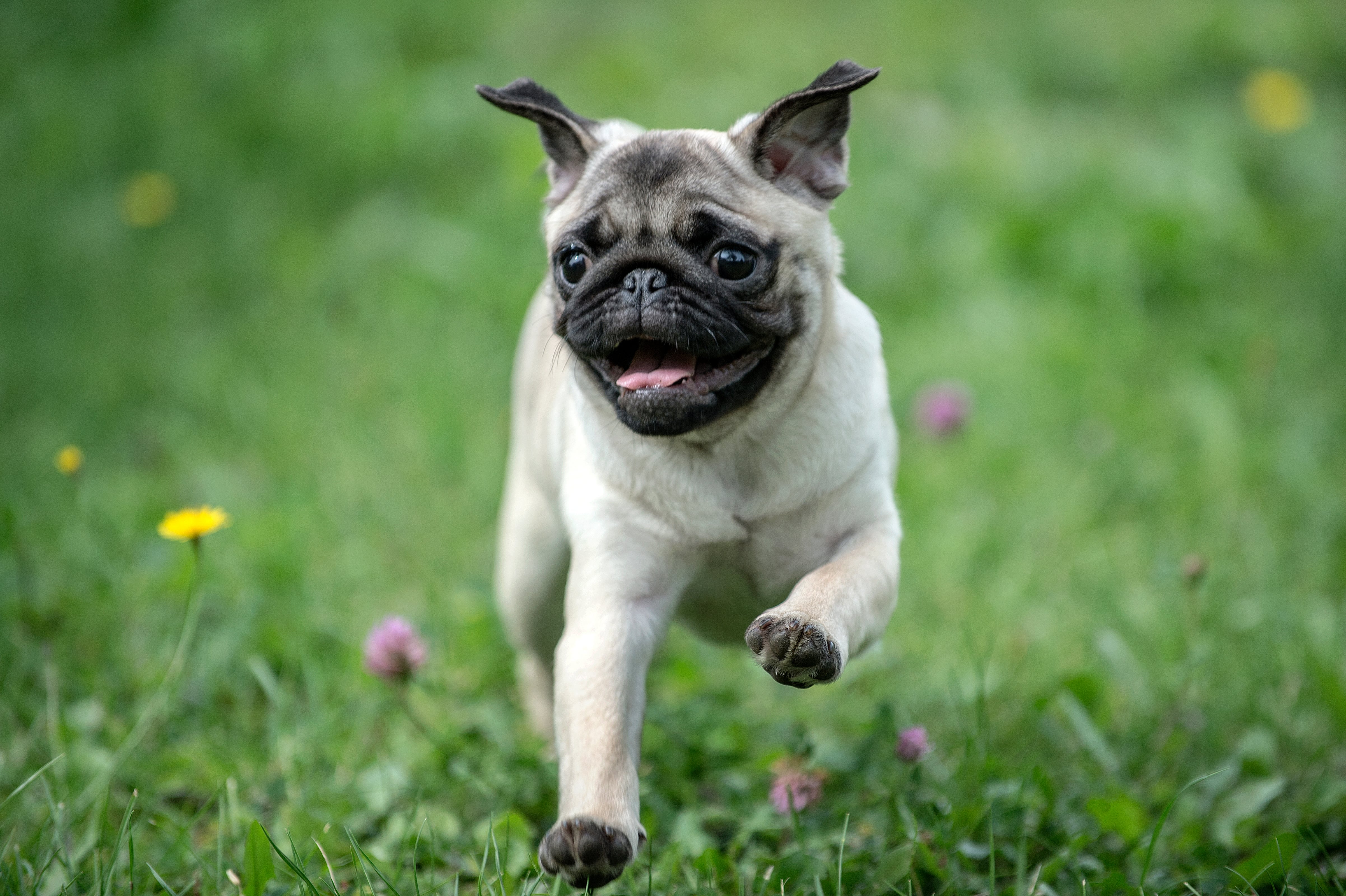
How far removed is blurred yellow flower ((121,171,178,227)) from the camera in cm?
784

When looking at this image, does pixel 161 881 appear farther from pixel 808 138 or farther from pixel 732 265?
pixel 808 138

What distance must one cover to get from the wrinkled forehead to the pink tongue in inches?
11.9

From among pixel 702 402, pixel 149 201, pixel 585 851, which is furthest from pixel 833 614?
pixel 149 201

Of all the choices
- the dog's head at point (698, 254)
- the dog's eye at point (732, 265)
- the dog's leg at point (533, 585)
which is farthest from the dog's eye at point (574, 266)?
the dog's leg at point (533, 585)

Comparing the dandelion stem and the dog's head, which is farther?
the dandelion stem

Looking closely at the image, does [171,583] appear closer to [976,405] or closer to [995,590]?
[995,590]

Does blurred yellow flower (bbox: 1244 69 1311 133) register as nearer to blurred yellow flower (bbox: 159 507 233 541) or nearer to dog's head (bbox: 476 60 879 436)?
dog's head (bbox: 476 60 879 436)

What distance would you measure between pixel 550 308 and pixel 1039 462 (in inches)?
118

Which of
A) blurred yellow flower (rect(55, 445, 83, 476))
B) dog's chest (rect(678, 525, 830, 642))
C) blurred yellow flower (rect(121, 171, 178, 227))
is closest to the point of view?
dog's chest (rect(678, 525, 830, 642))

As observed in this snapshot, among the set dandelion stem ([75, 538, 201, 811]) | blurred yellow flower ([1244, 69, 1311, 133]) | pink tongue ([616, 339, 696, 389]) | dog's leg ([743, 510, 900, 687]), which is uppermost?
pink tongue ([616, 339, 696, 389])

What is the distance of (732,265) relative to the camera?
312 centimetres

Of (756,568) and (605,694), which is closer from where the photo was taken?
(605,694)

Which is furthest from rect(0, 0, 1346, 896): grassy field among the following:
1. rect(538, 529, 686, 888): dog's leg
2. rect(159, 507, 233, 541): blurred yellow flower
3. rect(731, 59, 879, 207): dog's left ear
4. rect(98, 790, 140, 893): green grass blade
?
rect(731, 59, 879, 207): dog's left ear

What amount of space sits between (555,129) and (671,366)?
0.87 meters
